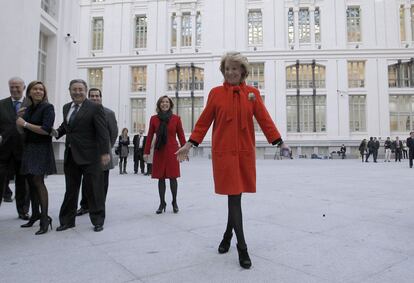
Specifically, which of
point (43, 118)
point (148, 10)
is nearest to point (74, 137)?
point (43, 118)

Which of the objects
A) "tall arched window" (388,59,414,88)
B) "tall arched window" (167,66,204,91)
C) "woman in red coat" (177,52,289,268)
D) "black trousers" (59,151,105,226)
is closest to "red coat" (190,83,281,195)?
"woman in red coat" (177,52,289,268)

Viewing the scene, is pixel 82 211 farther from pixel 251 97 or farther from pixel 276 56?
pixel 276 56

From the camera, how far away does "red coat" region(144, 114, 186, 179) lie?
5328 mm

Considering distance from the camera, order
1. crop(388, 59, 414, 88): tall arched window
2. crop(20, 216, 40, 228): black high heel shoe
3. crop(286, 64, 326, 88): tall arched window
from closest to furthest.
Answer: crop(20, 216, 40, 228): black high heel shoe → crop(388, 59, 414, 88): tall arched window → crop(286, 64, 326, 88): tall arched window

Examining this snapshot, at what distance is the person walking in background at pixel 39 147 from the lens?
412 cm

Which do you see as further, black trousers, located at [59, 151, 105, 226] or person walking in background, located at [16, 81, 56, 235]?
black trousers, located at [59, 151, 105, 226]

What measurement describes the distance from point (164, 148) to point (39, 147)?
1.86 m

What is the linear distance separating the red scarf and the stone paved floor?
1.32m

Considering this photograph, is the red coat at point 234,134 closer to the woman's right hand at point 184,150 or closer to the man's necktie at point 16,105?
the woman's right hand at point 184,150

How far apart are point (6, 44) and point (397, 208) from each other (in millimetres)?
10646

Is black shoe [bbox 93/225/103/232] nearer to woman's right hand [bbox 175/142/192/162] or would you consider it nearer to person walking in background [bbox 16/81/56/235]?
person walking in background [bbox 16/81/56/235]

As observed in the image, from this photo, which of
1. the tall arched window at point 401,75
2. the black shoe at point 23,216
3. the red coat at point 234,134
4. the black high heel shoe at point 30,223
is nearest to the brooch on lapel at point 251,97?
the red coat at point 234,134

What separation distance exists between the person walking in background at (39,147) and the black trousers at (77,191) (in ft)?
0.66

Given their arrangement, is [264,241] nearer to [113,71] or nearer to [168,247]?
[168,247]
